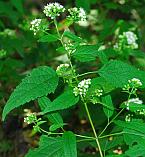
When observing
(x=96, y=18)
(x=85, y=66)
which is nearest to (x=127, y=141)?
(x=85, y=66)

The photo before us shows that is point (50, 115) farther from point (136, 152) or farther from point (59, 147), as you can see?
point (136, 152)

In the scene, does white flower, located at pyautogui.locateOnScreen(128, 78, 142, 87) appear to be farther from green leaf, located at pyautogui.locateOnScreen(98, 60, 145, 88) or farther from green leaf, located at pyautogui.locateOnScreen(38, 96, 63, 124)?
green leaf, located at pyautogui.locateOnScreen(38, 96, 63, 124)

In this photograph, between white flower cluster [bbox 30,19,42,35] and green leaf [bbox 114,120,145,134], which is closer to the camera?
green leaf [bbox 114,120,145,134]

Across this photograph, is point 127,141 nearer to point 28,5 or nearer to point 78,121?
point 78,121

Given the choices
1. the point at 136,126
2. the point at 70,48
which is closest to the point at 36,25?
the point at 70,48

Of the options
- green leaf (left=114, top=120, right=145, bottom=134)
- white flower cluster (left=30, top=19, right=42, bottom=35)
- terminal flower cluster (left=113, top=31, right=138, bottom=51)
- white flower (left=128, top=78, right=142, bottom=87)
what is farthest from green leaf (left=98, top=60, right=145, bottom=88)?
terminal flower cluster (left=113, top=31, right=138, bottom=51)

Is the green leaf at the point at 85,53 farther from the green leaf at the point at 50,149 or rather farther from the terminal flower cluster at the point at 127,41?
the terminal flower cluster at the point at 127,41

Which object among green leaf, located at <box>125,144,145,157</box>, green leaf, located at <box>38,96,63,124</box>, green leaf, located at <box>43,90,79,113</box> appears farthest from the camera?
green leaf, located at <box>38,96,63,124</box>

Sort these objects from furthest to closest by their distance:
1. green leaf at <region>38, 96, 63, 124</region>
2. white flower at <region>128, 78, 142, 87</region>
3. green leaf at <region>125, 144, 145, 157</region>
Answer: green leaf at <region>38, 96, 63, 124</region> < white flower at <region>128, 78, 142, 87</region> < green leaf at <region>125, 144, 145, 157</region>
